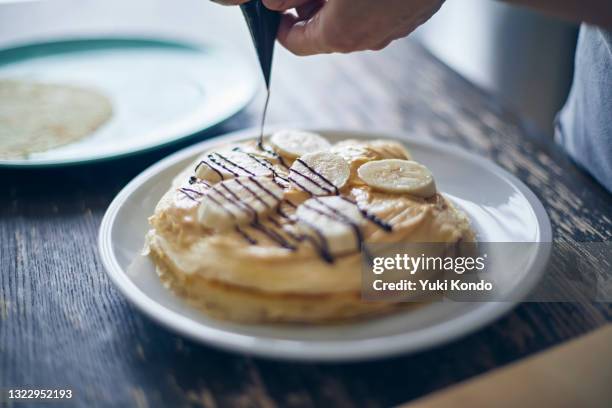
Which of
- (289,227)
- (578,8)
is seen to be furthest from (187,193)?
(578,8)

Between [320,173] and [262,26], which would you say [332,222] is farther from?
[262,26]

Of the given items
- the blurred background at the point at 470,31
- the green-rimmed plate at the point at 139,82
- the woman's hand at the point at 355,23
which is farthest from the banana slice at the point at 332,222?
the blurred background at the point at 470,31

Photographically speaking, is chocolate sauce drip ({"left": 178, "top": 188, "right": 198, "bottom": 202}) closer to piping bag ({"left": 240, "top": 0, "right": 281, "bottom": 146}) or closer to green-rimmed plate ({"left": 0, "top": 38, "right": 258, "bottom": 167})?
piping bag ({"left": 240, "top": 0, "right": 281, "bottom": 146})

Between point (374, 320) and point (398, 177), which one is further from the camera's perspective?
point (398, 177)

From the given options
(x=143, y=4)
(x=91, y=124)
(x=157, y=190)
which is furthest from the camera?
(x=143, y=4)

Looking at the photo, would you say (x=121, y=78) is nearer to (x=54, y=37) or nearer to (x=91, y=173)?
(x=54, y=37)

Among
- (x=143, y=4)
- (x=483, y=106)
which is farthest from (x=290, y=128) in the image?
(x=143, y=4)

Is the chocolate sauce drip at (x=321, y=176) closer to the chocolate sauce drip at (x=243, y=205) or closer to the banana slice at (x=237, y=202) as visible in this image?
the banana slice at (x=237, y=202)

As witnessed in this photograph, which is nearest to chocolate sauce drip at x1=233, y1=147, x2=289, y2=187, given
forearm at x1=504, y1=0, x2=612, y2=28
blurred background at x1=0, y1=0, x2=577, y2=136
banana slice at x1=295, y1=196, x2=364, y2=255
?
banana slice at x1=295, y1=196, x2=364, y2=255
